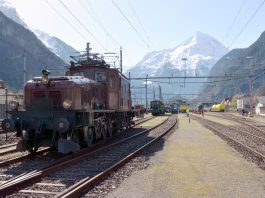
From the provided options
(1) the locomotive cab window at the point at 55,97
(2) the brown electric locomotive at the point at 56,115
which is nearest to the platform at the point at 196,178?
(2) the brown electric locomotive at the point at 56,115

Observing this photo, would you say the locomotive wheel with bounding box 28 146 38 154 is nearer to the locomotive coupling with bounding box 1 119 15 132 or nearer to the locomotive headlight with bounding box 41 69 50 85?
the locomotive coupling with bounding box 1 119 15 132

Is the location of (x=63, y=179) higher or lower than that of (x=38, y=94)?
lower

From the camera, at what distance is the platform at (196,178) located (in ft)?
29.3

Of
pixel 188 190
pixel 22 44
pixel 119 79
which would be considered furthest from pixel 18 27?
pixel 188 190

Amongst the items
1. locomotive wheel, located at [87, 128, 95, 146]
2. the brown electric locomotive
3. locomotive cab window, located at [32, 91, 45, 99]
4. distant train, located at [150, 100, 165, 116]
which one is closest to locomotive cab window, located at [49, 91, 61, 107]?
the brown electric locomotive

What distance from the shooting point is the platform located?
8.94m

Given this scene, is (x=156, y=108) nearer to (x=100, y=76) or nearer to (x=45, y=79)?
(x=100, y=76)

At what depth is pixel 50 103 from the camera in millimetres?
14570

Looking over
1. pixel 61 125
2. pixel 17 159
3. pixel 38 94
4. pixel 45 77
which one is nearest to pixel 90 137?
pixel 38 94

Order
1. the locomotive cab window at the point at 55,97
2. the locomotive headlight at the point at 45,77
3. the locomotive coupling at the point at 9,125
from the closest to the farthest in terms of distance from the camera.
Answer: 1. the locomotive coupling at the point at 9,125
2. the locomotive headlight at the point at 45,77
3. the locomotive cab window at the point at 55,97

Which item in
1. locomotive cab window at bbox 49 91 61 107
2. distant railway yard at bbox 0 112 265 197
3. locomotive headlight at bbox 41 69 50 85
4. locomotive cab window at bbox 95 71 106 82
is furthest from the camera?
locomotive cab window at bbox 95 71 106 82

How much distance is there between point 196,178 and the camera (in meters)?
10.5

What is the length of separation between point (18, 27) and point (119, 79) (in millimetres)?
180227

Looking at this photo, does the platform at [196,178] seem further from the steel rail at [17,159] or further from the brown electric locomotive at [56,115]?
the steel rail at [17,159]
